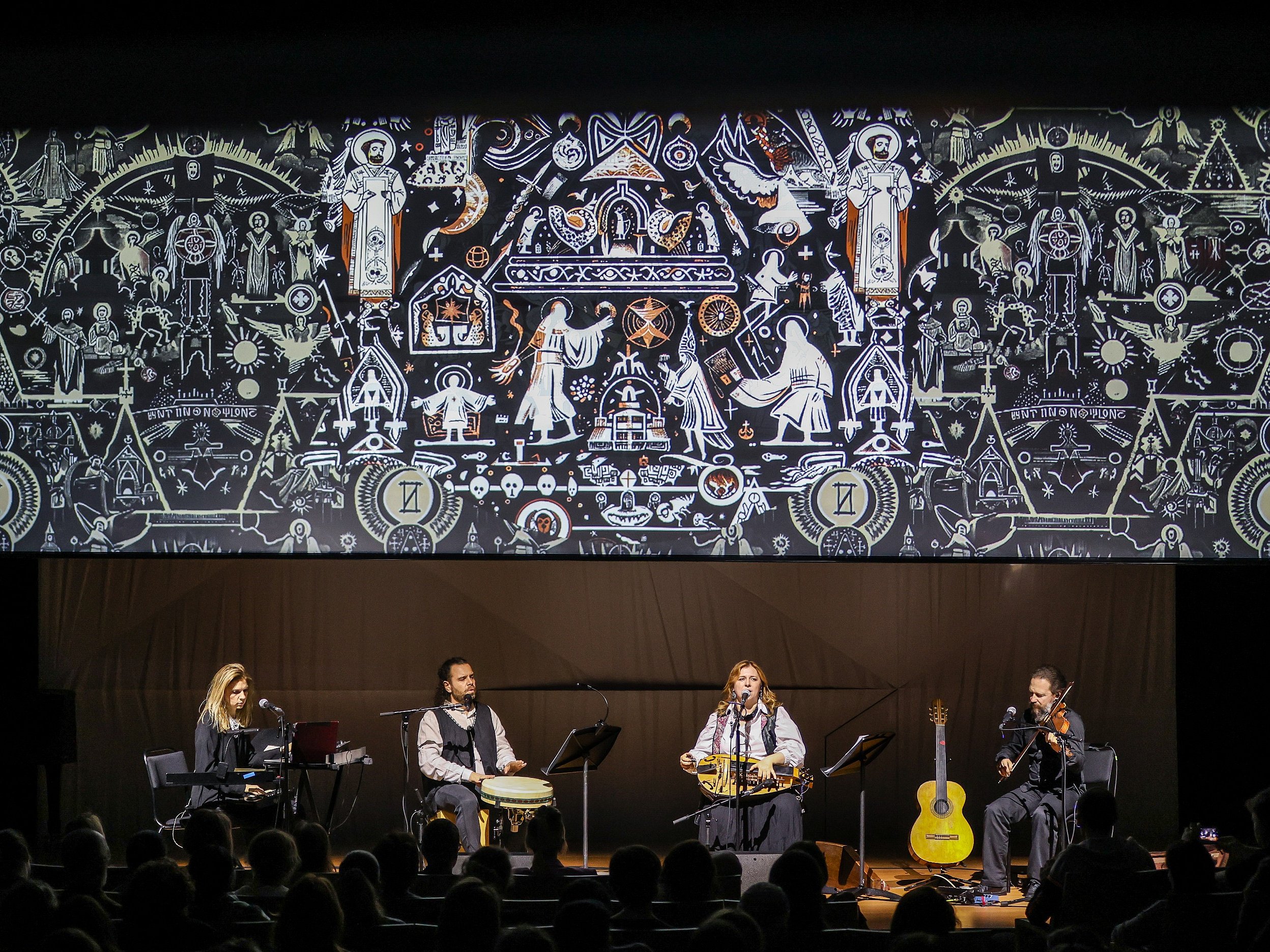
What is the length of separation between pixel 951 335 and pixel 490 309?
223 centimetres

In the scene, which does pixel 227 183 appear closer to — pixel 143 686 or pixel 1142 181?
pixel 143 686

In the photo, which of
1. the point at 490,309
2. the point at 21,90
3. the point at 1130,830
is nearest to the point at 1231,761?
the point at 1130,830

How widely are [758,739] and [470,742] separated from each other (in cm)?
166

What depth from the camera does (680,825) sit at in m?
7.98

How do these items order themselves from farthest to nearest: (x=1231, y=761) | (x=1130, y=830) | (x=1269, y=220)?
(x=1130, y=830)
(x=1231, y=761)
(x=1269, y=220)

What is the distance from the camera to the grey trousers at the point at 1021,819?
21.6 ft

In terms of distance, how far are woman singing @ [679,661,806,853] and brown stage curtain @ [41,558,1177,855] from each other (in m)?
1.02

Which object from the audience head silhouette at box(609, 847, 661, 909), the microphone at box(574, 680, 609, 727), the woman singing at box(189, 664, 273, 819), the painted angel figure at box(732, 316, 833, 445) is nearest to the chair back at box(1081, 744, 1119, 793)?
the painted angel figure at box(732, 316, 833, 445)

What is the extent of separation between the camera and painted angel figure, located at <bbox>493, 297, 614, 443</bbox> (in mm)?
6027

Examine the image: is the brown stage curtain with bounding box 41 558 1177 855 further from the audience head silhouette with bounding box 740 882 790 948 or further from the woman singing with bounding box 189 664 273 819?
the audience head silhouette with bounding box 740 882 790 948

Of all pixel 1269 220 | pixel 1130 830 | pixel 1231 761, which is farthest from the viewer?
pixel 1130 830

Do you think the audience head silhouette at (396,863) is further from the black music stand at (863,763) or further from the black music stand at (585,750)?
the black music stand at (863,763)

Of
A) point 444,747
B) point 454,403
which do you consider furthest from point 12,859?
point 444,747

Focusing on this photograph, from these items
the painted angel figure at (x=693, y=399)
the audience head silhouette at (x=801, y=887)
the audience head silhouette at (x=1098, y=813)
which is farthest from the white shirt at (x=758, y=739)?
the audience head silhouette at (x=801, y=887)
